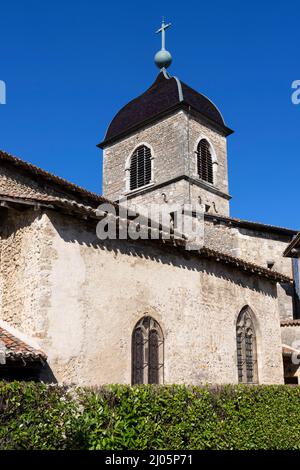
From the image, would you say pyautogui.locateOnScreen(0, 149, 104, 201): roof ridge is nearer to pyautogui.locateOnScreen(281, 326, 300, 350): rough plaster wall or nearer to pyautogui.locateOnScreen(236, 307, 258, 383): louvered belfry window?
pyautogui.locateOnScreen(236, 307, 258, 383): louvered belfry window

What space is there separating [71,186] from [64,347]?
19.7 ft

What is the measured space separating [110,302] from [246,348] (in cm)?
597

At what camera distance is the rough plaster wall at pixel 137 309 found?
9.77 meters

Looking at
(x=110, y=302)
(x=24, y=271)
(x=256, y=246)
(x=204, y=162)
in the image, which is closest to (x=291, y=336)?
(x=256, y=246)

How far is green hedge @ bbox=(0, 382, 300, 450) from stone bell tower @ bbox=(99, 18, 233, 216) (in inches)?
702

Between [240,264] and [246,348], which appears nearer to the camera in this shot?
[240,264]

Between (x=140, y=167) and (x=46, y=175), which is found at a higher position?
(x=140, y=167)

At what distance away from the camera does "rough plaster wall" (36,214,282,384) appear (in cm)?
977

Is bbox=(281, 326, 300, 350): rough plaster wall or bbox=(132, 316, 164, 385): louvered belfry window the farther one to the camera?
bbox=(281, 326, 300, 350): rough plaster wall

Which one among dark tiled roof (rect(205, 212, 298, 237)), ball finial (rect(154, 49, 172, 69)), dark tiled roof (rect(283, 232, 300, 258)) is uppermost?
ball finial (rect(154, 49, 172, 69))

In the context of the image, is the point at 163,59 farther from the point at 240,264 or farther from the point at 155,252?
the point at 155,252

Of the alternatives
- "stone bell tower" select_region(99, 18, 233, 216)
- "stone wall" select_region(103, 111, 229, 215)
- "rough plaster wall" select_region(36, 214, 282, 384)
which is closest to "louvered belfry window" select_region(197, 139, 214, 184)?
"stone bell tower" select_region(99, 18, 233, 216)

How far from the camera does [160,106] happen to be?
30.0 m

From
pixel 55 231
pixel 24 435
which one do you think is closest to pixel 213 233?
pixel 55 231
